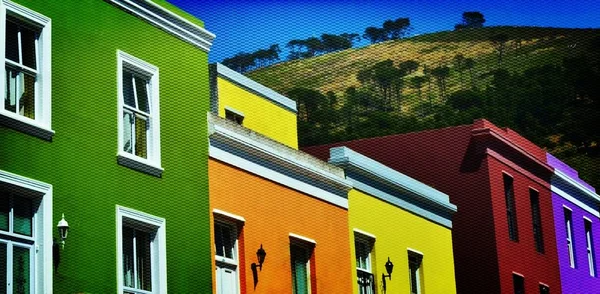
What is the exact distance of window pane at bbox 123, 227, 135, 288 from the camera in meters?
19.4

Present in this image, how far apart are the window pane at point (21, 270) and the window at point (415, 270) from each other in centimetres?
1400

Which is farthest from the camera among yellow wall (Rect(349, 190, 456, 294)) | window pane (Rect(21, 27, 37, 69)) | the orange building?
yellow wall (Rect(349, 190, 456, 294))

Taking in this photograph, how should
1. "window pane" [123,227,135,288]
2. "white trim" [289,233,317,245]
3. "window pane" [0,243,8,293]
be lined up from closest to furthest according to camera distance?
"window pane" [0,243,8,293] → "window pane" [123,227,135,288] → "white trim" [289,233,317,245]

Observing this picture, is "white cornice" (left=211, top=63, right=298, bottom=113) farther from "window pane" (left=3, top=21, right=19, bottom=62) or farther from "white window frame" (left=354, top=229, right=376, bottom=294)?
"window pane" (left=3, top=21, right=19, bottom=62)

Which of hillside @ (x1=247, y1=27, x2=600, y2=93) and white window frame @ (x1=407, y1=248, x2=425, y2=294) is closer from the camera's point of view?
white window frame @ (x1=407, y1=248, x2=425, y2=294)

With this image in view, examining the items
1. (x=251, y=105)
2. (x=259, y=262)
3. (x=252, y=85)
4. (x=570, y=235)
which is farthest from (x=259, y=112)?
(x=570, y=235)

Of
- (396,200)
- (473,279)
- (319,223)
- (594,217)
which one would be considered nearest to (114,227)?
(319,223)

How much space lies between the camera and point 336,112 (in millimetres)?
82312

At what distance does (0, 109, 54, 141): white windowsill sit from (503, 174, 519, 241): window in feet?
69.3

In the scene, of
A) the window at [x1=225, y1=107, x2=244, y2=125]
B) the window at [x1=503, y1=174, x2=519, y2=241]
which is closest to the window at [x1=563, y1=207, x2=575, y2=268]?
the window at [x1=503, y1=174, x2=519, y2=241]

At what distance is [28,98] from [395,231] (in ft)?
42.7

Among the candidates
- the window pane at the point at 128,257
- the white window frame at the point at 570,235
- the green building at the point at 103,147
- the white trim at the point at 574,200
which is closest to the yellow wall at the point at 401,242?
the green building at the point at 103,147

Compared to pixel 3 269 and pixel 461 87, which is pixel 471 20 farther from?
pixel 3 269

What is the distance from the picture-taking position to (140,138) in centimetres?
2042
